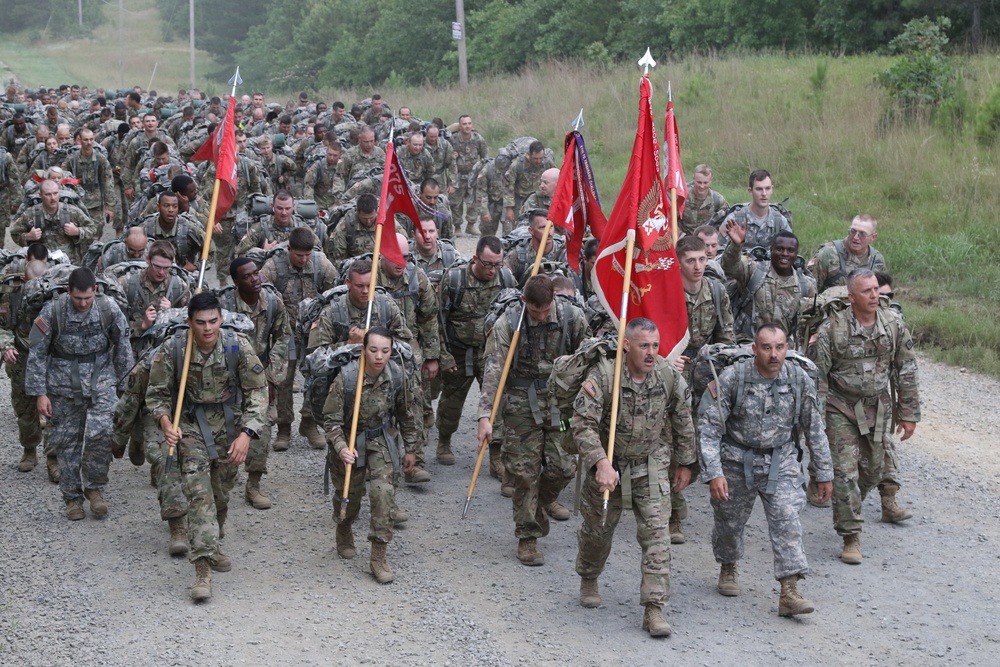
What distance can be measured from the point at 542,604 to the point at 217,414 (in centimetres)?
258

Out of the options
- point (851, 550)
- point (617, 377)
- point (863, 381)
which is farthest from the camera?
point (863, 381)

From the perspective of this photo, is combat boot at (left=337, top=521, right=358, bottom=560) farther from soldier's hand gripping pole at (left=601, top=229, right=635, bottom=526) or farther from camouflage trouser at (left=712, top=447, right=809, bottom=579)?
camouflage trouser at (left=712, top=447, right=809, bottom=579)

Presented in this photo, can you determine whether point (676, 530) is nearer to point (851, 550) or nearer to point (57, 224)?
point (851, 550)

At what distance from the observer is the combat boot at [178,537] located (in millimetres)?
9711

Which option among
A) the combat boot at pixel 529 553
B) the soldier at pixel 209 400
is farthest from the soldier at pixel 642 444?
the soldier at pixel 209 400

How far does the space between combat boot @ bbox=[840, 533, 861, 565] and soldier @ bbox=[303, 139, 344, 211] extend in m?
11.2

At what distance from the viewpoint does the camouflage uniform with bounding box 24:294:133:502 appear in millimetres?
10453

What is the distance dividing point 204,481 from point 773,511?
3735 millimetres

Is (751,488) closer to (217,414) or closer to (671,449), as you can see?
(671,449)

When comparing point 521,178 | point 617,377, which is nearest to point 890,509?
point 617,377

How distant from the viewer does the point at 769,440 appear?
28.7ft

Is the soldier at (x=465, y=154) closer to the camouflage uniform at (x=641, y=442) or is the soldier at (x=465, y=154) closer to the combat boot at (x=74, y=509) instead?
the combat boot at (x=74, y=509)

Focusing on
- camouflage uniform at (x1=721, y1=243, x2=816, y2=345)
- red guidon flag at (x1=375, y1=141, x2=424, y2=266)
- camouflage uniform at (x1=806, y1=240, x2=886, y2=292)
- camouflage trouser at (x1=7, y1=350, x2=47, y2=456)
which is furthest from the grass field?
camouflage trouser at (x1=7, y1=350, x2=47, y2=456)

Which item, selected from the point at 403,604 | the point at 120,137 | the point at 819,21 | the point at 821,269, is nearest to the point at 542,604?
the point at 403,604
